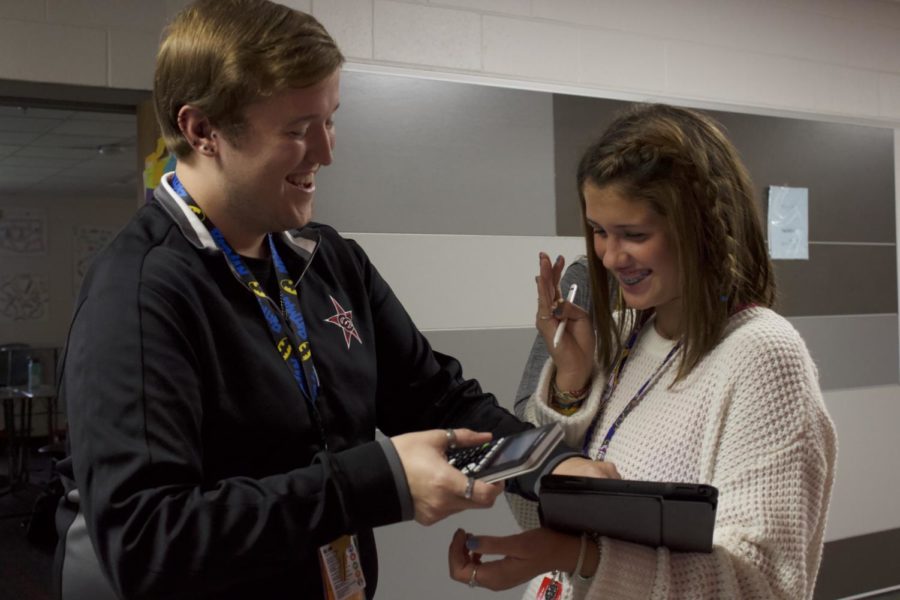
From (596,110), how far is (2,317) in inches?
378

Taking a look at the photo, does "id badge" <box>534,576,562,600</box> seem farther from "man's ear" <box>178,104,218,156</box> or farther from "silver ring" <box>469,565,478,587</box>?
"man's ear" <box>178,104,218,156</box>

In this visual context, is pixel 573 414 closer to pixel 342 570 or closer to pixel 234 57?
pixel 342 570

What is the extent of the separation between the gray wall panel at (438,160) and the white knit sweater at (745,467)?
5.92 ft

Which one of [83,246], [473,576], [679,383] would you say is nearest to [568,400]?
[679,383]

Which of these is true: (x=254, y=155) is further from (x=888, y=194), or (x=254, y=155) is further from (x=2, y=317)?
(x=2, y=317)

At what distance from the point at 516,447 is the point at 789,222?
317 centimetres

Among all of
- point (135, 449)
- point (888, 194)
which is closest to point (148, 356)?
point (135, 449)

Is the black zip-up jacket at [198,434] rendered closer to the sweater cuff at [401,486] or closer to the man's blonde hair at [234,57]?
the sweater cuff at [401,486]

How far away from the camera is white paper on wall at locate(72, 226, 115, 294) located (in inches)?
437

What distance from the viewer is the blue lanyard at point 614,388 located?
4.57ft

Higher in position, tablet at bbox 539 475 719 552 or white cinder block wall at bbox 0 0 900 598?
white cinder block wall at bbox 0 0 900 598

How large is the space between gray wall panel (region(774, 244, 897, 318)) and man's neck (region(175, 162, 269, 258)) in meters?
3.05

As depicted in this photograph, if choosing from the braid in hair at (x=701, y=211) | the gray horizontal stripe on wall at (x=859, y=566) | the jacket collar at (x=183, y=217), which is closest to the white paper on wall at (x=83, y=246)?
the gray horizontal stripe on wall at (x=859, y=566)

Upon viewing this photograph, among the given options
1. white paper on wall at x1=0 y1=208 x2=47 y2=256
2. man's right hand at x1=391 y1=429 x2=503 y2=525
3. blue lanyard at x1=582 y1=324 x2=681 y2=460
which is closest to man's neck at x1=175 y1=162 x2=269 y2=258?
man's right hand at x1=391 y1=429 x2=503 y2=525
